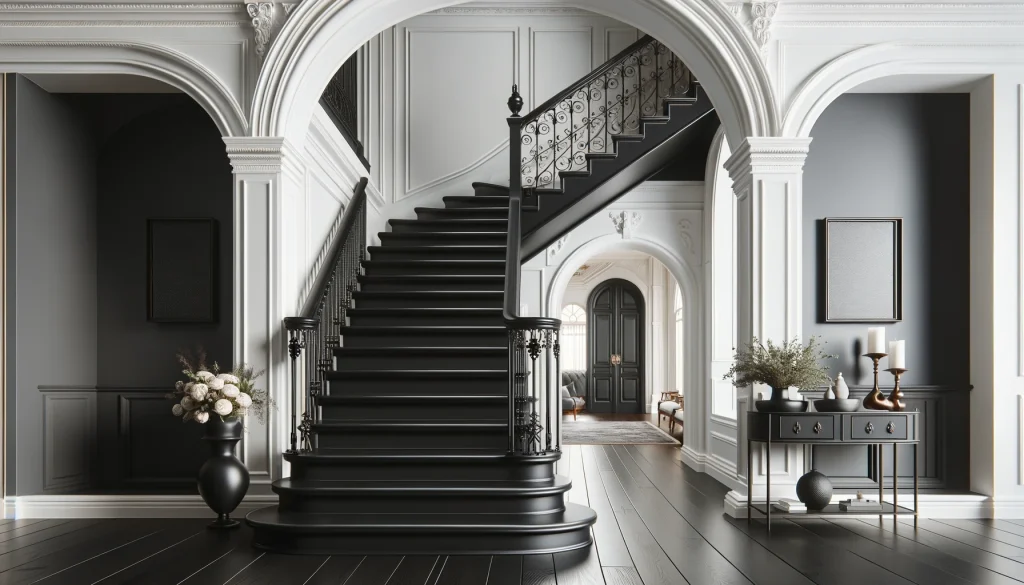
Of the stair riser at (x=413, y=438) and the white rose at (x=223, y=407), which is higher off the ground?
the white rose at (x=223, y=407)

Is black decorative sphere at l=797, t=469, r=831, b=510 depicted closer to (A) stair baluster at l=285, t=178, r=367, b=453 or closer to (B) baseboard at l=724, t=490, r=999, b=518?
(B) baseboard at l=724, t=490, r=999, b=518

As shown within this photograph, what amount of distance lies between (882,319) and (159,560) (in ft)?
16.6

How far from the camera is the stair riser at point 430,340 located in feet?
21.8

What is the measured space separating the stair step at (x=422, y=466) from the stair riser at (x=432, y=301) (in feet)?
6.92

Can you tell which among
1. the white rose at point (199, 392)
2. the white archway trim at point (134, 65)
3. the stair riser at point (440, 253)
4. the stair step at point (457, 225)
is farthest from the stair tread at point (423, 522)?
the stair step at point (457, 225)

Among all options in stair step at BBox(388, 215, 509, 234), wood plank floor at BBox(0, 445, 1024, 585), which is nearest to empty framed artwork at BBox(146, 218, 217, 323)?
wood plank floor at BBox(0, 445, 1024, 585)

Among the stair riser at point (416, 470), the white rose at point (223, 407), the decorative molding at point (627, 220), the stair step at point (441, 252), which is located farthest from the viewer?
the decorative molding at point (627, 220)

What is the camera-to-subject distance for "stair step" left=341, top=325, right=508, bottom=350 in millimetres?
6625

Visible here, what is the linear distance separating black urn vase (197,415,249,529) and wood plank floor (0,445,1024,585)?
18 centimetres

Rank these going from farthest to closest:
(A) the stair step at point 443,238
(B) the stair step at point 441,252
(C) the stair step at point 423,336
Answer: (A) the stair step at point 443,238, (B) the stair step at point 441,252, (C) the stair step at point 423,336

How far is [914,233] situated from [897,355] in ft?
3.40

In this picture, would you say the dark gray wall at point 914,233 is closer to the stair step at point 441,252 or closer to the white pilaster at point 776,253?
the white pilaster at point 776,253

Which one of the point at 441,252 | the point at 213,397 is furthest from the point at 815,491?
the point at 441,252

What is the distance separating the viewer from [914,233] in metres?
6.11
